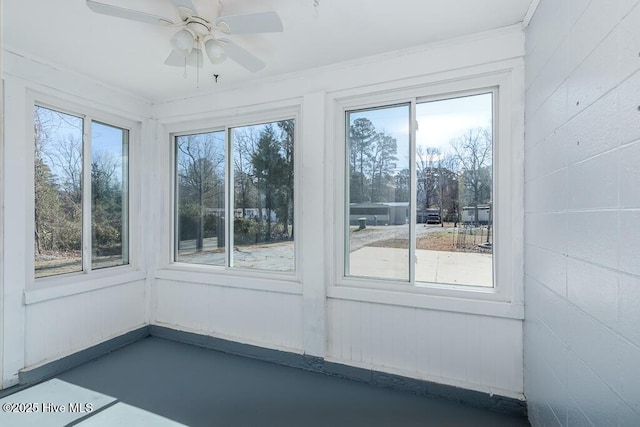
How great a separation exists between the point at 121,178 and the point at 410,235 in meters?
2.93

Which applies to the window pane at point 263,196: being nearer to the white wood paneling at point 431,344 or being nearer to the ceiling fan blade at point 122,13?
the white wood paneling at point 431,344

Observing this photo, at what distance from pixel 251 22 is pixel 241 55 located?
0.37 m

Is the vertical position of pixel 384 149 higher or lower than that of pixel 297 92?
lower

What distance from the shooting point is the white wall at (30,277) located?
8.12 ft

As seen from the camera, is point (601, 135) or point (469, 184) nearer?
point (601, 135)

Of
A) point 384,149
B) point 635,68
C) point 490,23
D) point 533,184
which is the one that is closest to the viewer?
point 635,68

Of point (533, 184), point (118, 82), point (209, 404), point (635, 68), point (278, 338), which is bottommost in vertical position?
point (209, 404)

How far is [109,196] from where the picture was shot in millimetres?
3312

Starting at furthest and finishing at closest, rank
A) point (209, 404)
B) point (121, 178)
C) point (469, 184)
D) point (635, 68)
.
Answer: point (121, 178), point (469, 184), point (209, 404), point (635, 68)

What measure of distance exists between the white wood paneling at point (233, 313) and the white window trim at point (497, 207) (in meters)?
0.53

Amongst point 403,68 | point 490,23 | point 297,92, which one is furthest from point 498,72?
point 297,92

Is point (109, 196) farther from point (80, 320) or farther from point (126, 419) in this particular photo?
point (126, 419)

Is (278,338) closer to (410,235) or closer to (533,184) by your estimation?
(410,235)

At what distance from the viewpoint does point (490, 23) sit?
216 cm
